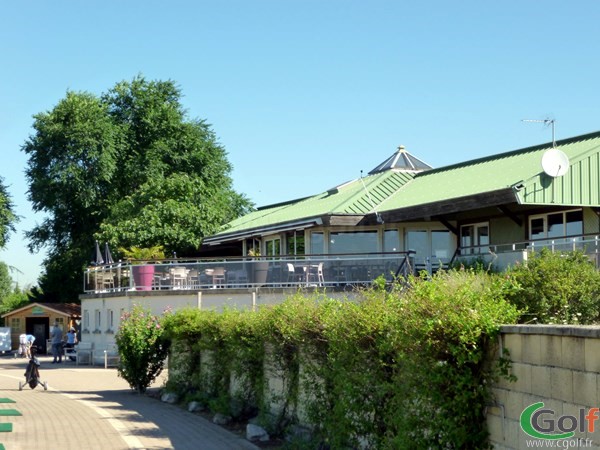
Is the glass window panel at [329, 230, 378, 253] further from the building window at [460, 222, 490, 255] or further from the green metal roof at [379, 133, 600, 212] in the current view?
the building window at [460, 222, 490, 255]

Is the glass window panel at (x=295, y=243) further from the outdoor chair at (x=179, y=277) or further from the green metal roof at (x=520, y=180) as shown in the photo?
the outdoor chair at (x=179, y=277)

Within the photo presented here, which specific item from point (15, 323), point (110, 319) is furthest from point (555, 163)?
point (15, 323)

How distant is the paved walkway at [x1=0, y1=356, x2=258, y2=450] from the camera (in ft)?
49.8

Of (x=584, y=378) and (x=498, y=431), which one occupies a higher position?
(x=584, y=378)

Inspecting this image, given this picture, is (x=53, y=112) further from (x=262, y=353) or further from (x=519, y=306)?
(x=519, y=306)

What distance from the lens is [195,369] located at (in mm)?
21016

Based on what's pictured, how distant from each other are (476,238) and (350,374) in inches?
815

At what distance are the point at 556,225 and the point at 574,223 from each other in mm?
603

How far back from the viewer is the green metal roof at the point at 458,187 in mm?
26891

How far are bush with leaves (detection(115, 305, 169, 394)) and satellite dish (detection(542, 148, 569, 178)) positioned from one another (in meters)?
11.6

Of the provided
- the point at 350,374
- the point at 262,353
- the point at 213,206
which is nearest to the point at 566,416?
the point at 350,374

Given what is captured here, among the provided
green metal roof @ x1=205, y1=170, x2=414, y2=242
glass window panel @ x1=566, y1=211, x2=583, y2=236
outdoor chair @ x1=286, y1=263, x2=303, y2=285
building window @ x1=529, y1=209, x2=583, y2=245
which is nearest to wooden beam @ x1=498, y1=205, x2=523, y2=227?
building window @ x1=529, y1=209, x2=583, y2=245

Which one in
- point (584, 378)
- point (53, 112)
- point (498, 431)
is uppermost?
point (53, 112)

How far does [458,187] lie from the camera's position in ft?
104
